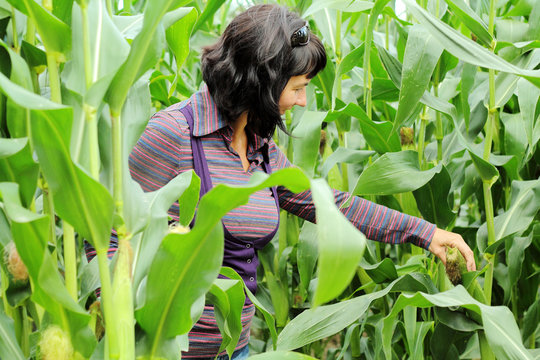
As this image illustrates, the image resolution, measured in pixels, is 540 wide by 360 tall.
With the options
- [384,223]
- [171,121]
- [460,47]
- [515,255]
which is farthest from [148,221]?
[515,255]

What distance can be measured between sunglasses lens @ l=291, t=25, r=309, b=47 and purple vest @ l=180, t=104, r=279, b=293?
0.23 metres

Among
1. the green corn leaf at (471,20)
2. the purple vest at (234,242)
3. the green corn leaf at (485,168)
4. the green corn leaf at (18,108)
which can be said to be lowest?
the purple vest at (234,242)

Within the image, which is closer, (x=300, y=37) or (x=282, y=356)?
(x=282, y=356)

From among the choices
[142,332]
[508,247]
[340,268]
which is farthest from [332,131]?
[340,268]

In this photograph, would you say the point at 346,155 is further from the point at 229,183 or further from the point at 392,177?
the point at 229,183

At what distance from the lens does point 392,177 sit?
4.27ft

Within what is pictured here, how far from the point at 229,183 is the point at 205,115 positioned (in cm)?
13

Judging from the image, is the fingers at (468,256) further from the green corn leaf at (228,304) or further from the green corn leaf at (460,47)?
the green corn leaf at (228,304)

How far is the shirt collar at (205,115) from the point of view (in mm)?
1242

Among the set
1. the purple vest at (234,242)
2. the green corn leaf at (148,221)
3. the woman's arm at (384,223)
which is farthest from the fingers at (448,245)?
the green corn leaf at (148,221)

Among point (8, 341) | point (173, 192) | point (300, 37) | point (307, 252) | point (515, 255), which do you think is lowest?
point (307, 252)

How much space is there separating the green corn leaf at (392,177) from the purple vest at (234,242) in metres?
0.19

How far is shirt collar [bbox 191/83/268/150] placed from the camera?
1242 mm

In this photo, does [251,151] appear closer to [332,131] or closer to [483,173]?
[483,173]
